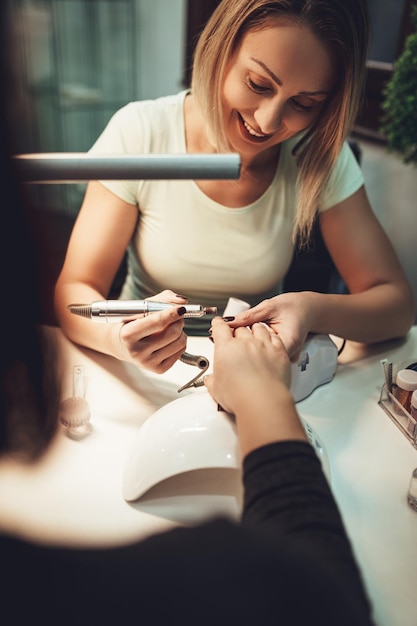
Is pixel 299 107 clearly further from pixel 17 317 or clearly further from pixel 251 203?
pixel 17 317

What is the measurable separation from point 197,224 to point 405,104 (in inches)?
21.5

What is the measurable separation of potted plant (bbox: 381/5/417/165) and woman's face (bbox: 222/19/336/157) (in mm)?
425

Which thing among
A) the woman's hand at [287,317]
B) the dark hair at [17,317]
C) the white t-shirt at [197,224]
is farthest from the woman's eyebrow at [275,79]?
the dark hair at [17,317]

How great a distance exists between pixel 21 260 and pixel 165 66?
2145mm

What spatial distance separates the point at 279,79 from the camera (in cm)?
69

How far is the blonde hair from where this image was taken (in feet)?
2.28

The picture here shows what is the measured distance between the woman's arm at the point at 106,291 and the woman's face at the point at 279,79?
0.23 metres

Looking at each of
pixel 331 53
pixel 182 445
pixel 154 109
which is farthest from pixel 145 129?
pixel 182 445

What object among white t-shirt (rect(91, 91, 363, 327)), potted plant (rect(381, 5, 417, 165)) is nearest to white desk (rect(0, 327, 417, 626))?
white t-shirt (rect(91, 91, 363, 327))

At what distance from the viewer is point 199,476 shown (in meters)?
0.58

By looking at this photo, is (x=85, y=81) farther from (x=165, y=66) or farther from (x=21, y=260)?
(x=21, y=260)

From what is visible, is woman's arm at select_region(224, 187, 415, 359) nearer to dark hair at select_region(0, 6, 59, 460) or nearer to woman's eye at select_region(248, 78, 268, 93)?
woman's eye at select_region(248, 78, 268, 93)

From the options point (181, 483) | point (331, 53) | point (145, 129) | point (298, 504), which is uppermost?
point (331, 53)

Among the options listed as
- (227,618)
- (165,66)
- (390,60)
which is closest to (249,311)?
(227,618)
